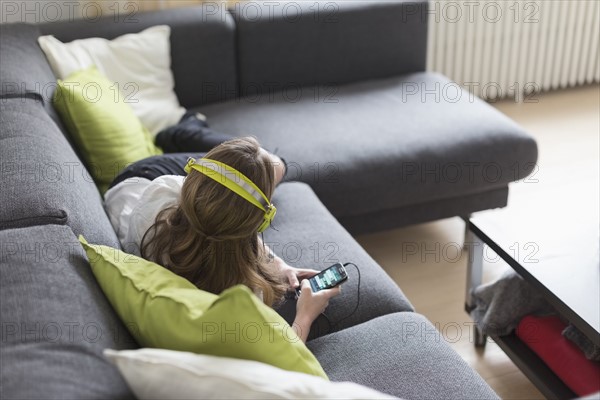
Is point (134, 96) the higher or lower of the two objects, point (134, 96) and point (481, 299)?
the higher

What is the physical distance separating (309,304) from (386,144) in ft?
3.12

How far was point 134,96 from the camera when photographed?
8.94 ft

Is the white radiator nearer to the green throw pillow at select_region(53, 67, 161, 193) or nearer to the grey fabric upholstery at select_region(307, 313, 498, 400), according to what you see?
the green throw pillow at select_region(53, 67, 161, 193)

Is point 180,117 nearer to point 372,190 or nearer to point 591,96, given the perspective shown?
point 372,190

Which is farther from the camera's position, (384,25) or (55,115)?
(384,25)

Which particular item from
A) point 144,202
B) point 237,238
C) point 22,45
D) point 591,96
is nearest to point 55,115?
point 22,45

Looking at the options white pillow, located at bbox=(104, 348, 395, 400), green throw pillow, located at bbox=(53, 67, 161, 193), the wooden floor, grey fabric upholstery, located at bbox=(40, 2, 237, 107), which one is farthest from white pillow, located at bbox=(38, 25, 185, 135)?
white pillow, located at bbox=(104, 348, 395, 400)

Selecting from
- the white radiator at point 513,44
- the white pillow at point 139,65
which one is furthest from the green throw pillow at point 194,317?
the white radiator at point 513,44

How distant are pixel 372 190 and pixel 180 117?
73cm

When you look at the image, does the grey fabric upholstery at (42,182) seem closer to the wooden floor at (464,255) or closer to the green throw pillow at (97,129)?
the green throw pillow at (97,129)

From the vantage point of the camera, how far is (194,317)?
4.09 feet

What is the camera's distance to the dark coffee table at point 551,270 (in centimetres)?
187

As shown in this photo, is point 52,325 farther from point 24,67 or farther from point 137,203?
point 24,67

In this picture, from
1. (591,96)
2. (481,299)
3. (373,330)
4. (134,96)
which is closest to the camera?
(373,330)
